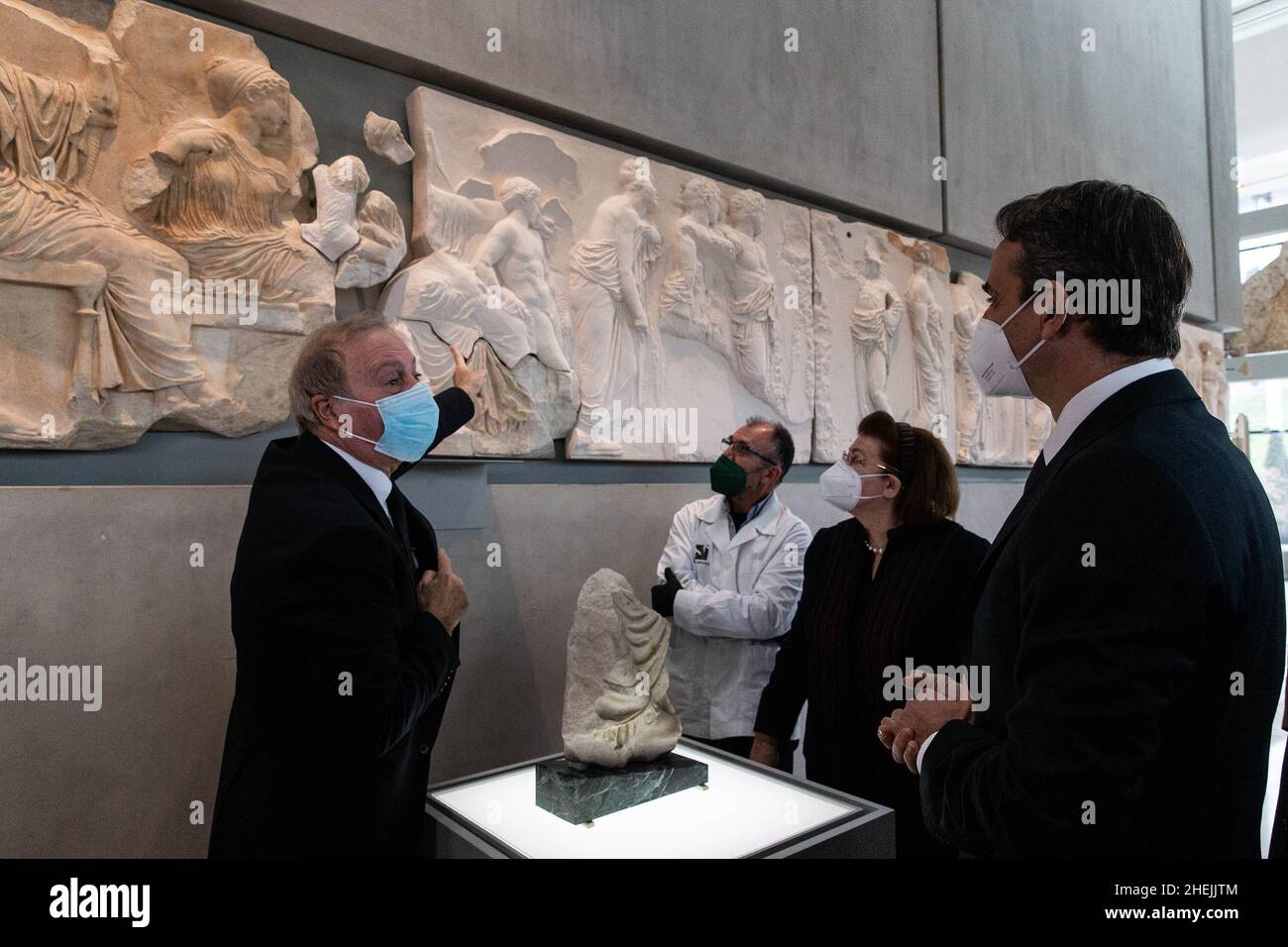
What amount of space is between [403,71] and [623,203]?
3.95ft

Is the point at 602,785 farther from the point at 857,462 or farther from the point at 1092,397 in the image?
the point at 1092,397

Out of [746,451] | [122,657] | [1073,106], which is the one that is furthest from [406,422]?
[1073,106]

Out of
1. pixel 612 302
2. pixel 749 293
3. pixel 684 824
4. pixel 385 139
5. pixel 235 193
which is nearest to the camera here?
pixel 684 824

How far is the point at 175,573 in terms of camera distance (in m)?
2.96

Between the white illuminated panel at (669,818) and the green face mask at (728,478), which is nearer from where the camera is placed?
the white illuminated panel at (669,818)

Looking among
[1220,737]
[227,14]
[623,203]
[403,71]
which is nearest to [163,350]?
[227,14]

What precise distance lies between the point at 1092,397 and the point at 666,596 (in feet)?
7.94

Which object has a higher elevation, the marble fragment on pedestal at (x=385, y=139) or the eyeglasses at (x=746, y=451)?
the marble fragment on pedestal at (x=385, y=139)

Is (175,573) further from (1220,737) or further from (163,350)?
(1220,737)

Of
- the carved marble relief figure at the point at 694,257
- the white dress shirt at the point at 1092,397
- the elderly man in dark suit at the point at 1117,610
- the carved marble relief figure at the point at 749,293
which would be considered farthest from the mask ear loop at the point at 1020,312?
the carved marble relief figure at the point at 749,293

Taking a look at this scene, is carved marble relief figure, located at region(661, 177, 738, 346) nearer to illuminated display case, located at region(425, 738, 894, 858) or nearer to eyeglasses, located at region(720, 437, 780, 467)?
eyeglasses, located at region(720, 437, 780, 467)

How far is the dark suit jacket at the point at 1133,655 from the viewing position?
1273 mm

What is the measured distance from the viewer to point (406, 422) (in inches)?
95.6

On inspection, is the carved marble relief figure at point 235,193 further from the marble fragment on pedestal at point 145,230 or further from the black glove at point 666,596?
the black glove at point 666,596
